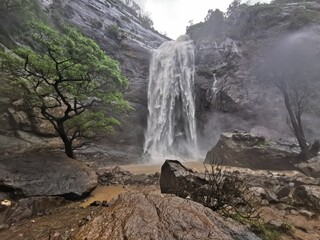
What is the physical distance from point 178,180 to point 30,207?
3.95m

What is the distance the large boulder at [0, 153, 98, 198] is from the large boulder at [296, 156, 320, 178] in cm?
1014

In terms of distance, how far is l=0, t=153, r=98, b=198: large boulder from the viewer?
6902mm

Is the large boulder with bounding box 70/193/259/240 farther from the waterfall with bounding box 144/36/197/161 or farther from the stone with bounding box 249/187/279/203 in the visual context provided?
the waterfall with bounding box 144/36/197/161

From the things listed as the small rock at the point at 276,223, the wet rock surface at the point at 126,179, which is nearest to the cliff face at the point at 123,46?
the wet rock surface at the point at 126,179

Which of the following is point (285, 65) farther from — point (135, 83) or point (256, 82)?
point (135, 83)

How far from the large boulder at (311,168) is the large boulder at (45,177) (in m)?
10.1

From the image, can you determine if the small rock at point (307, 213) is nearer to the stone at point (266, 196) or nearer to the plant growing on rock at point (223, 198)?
the stone at point (266, 196)

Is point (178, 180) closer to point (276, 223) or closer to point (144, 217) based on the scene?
point (276, 223)

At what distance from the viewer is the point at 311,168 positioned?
37.6ft

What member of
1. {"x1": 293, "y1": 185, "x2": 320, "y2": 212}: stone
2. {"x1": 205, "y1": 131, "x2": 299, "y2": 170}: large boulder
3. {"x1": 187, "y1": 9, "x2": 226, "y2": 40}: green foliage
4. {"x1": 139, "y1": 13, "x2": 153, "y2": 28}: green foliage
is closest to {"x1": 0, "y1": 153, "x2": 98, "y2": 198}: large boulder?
{"x1": 293, "y1": 185, "x2": 320, "y2": 212}: stone

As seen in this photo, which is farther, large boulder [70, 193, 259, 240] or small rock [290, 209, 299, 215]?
small rock [290, 209, 299, 215]

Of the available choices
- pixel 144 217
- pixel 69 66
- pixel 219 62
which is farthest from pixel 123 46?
pixel 144 217

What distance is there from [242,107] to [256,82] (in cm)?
333

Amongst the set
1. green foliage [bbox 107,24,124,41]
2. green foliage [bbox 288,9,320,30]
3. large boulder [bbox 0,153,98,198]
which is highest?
green foliage [bbox 288,9,320,30]
